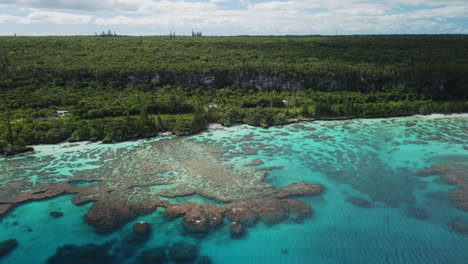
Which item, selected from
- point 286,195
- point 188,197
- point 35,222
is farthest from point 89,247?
point 286,195

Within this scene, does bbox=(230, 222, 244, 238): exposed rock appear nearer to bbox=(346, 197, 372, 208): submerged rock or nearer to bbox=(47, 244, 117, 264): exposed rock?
bbox=(47, 244, 117, 264): exposed rock

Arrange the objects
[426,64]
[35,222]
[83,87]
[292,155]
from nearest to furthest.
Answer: [35,222]
[292,155]
[83,87]
[426,64]

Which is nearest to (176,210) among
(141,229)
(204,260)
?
(141,229)

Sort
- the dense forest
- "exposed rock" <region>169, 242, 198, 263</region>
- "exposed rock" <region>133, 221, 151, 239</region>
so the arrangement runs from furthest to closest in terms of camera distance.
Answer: the dense forest → "exposed rock" <region>133, 221, 151, 239</region> → "exposed rock" <region>169, 242, 198, 263</region>

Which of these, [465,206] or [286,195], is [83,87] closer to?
[286,195]

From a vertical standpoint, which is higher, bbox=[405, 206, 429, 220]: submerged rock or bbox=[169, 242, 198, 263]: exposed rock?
bbox=[405, 206, 429, 220]: submerged rock

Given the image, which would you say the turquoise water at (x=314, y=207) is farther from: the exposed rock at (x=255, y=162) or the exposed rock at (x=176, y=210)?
the exposed rock at (x=255, y=162)

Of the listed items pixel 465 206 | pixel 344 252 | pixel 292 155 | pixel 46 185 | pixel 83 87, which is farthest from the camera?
pixel 83 87

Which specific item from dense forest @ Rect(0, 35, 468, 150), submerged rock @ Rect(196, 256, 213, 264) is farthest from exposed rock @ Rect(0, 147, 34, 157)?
submerged rock @ Rect(196, 256, 213, 264)
